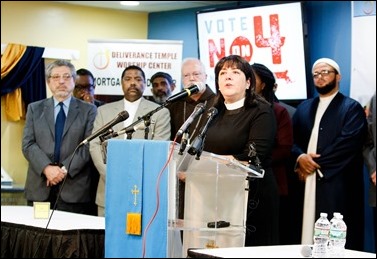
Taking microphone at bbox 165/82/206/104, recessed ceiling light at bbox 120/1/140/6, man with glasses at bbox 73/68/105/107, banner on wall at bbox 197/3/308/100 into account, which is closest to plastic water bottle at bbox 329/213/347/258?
microphone at bbox 165/82/206/104

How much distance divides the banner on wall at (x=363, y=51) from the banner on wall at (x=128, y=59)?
1847 mm

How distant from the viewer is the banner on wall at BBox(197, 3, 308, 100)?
6887 millimetres

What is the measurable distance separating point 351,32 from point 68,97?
2.84 metres

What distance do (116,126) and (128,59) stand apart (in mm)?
2532

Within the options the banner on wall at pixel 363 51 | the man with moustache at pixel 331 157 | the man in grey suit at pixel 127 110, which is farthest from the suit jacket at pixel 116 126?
the banner on wall at pixel 363 51

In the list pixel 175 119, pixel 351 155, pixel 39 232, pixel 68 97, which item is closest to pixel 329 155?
pixel 351 155

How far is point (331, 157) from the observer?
5301mm

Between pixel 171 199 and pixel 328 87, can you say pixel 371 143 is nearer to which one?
pixel 328 87

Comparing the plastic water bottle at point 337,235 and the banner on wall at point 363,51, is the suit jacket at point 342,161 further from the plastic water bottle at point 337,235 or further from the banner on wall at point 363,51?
the plastic water bottle at point 337,235

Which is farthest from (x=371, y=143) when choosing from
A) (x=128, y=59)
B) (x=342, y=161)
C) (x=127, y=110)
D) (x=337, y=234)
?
(x=128, y=59)

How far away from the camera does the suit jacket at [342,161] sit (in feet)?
17.4

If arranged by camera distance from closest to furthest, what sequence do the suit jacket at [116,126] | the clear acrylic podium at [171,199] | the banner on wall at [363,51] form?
the clear acrylic podium at [171,199]
the suit jacket at [116,126]
the banner on wall at [363,51]

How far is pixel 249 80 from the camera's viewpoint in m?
3.89

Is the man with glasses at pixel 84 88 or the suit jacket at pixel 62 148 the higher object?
the man with glasses at pixel 84 88
